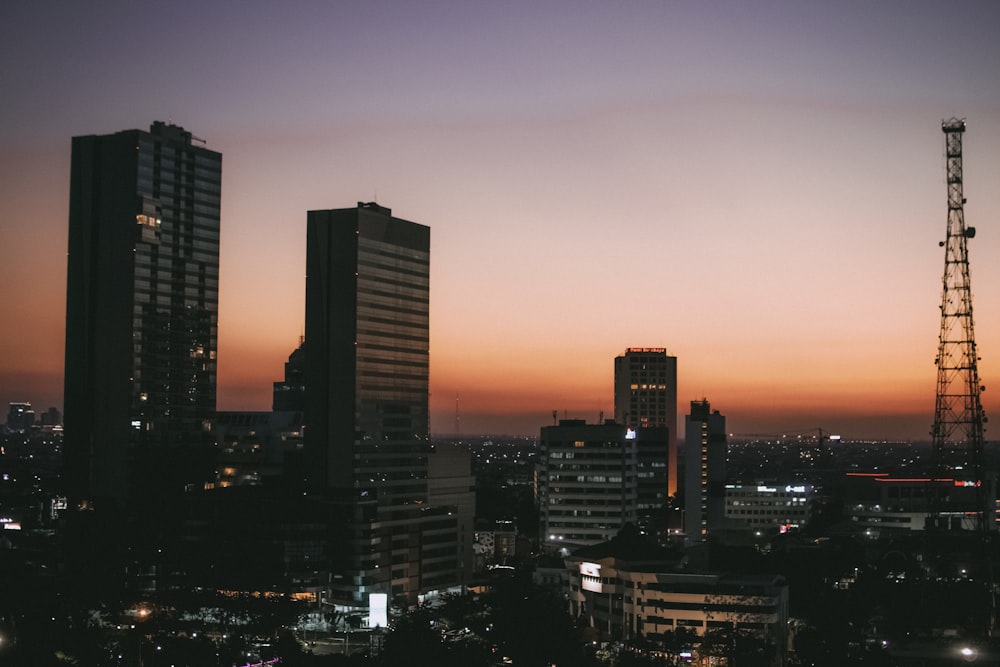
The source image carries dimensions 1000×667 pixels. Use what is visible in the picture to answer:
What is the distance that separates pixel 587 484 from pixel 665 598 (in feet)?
124

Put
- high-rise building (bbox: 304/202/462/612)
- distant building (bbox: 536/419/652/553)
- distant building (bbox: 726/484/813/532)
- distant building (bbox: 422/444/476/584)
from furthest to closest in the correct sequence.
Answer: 1. distant building (bbox: 726/484/813/532)
2. distant building (bbox: 536/419/652/553)
3. distant building (bbox: 422/444/476/584)
4. high-rise building (bbox: 304/202/462/612)

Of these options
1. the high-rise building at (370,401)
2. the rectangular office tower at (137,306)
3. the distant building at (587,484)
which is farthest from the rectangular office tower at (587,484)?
the rectangular office tower at (137,306)

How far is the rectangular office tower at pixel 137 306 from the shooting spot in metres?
75.9

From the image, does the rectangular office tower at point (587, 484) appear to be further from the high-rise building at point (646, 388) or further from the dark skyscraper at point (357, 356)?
the high-rise building at point (646, 388)

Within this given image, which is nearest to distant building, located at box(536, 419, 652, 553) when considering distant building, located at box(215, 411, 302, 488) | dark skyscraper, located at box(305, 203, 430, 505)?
distant building, located at box(215, 411, 302, 488)

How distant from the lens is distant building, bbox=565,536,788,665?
59.6 m

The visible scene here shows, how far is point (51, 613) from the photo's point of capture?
59.0 meters

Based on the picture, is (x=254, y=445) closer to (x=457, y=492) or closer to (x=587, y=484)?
(x=457, y=492)

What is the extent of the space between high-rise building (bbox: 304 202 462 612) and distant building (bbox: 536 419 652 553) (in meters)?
20.8

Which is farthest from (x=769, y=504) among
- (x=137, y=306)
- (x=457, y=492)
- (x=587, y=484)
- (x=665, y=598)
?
(x=137, y=306)

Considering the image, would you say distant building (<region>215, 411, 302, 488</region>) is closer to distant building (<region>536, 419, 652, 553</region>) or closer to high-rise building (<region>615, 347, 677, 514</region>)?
distant building (<region>536, 419, 652, 553</region>)

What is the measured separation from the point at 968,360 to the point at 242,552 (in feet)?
125

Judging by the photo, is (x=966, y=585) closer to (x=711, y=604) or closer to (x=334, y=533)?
(x=711, y=604)

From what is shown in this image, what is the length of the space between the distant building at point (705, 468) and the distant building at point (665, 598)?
1781 inches
